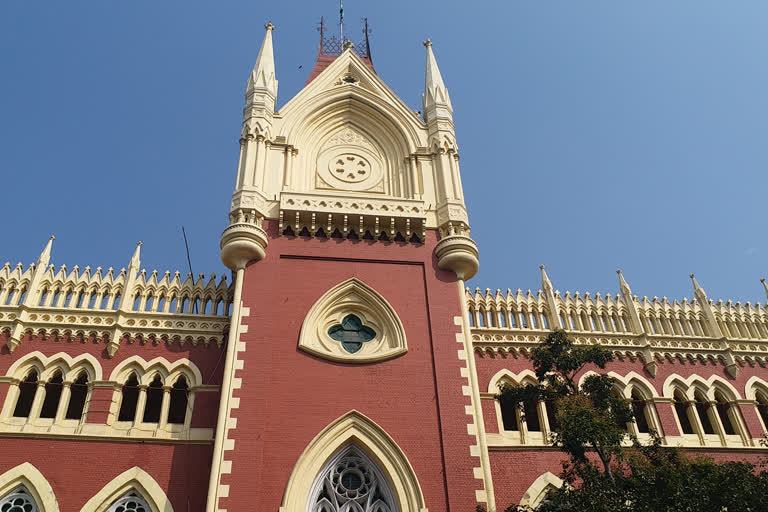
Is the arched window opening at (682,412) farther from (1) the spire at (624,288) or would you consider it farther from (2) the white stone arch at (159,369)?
(2) the white stone arch at (159,369)

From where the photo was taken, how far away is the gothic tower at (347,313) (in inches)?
583

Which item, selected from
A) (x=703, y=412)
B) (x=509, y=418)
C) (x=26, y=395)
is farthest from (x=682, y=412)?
(x=26, y=395)

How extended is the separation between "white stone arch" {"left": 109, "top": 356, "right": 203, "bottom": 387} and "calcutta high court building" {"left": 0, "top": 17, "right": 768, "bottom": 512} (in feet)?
0.13

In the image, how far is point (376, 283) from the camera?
1816cm

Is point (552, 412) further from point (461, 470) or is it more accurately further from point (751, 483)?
point (751, 483)

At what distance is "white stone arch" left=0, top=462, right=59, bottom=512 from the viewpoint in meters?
14.6

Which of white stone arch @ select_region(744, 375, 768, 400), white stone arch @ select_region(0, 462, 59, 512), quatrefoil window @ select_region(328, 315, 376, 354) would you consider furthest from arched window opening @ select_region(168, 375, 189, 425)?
white stone arch @ select_region(744, 375, 768, 400)

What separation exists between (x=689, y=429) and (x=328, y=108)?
16.1 metres

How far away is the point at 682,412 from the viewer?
19.6 metres

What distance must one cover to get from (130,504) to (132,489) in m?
0.33

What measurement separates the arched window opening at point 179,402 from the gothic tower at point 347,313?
2097 millimetres

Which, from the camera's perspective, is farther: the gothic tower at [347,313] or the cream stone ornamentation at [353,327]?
the cream stone ornamentation at [353,327]

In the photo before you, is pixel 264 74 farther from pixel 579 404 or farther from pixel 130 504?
pixel 579 404

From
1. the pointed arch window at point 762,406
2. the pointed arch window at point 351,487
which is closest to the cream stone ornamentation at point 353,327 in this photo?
the pointed arch window at point 351,487
